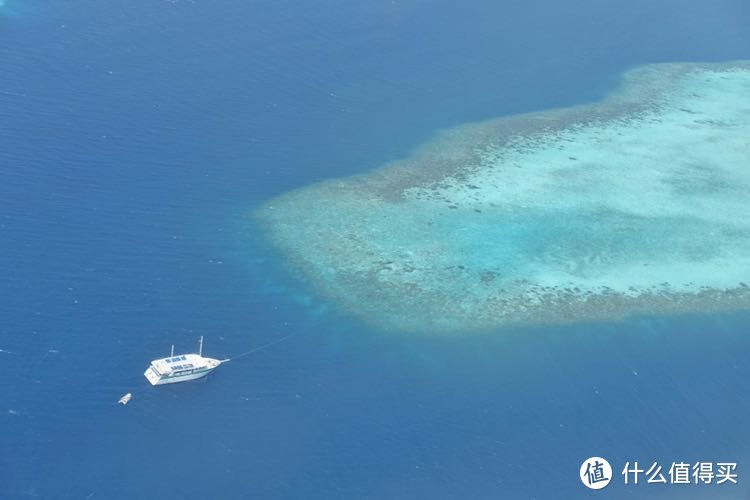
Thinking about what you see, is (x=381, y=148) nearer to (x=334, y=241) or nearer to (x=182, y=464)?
(x=334, y=241)

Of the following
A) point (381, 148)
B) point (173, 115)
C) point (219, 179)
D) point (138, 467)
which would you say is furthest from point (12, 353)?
point (381, 148)

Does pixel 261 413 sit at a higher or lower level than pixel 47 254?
lower
